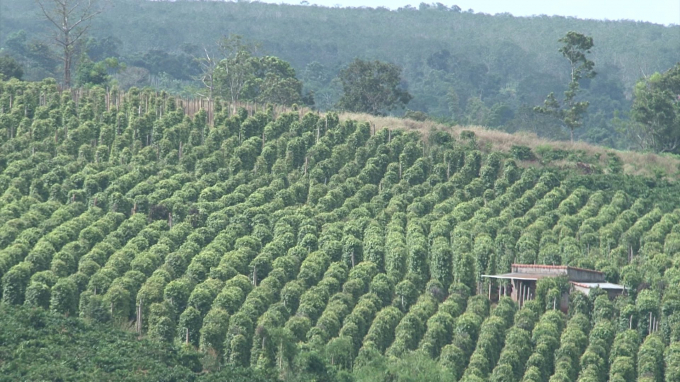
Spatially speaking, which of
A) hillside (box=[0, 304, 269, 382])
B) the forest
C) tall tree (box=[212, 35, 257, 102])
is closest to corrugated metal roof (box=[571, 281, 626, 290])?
the forest

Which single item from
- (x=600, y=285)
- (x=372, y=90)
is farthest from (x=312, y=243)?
(x=372, y=90)

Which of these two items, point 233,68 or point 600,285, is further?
point 233,68

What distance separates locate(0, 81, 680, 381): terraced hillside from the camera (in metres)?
50.3

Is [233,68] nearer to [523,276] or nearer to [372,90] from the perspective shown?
[372,90]

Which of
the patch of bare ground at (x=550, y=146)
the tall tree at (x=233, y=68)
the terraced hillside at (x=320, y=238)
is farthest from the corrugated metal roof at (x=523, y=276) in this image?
the tall tree at (x=233, y=68)

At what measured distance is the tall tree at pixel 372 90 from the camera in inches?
4013

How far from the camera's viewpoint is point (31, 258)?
54.8m

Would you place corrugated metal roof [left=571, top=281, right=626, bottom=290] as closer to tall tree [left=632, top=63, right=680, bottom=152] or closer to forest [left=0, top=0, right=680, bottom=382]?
forest [left=0, top=0, right=680, bottom=382]

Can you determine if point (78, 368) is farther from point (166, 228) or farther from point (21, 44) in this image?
point (21, 44)

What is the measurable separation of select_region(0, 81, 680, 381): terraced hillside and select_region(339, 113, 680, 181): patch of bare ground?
1.33m

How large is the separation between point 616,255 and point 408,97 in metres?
42.8

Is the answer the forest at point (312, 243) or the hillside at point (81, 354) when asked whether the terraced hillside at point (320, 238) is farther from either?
the hillside at point (81, 354)

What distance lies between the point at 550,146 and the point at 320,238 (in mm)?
24993

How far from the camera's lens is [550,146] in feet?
263
